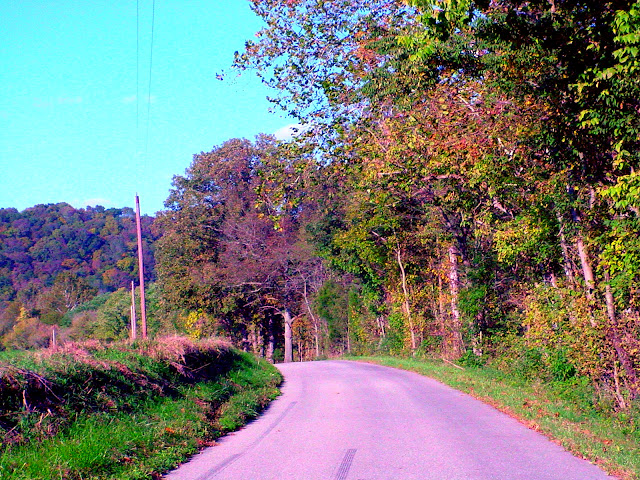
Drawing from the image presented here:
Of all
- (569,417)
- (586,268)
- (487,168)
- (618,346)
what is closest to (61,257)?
(487,168)

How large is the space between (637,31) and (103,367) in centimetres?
1014

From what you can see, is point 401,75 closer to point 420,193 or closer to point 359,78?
point 359,78

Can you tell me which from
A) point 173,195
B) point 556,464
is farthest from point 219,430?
point 173,195

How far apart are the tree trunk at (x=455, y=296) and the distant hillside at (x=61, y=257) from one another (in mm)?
46407

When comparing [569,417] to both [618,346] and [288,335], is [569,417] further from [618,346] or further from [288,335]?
[288,335]

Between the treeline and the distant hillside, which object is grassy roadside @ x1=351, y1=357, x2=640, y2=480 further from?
the distant hillside

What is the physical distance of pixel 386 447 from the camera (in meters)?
9.29

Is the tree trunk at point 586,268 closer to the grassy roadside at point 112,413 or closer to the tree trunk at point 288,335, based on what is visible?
the grassy roadside at point 112,413

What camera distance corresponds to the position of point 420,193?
24141mm

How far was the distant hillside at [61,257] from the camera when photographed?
73.6 meters

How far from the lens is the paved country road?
25.4 ft

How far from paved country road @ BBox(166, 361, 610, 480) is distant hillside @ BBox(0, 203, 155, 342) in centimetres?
5850

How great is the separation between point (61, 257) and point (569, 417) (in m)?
88.5

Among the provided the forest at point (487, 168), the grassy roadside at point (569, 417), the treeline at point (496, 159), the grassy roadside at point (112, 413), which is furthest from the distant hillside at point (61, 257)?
the grassy roadside at point (112, 413)
